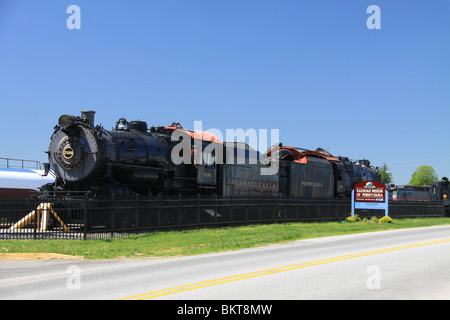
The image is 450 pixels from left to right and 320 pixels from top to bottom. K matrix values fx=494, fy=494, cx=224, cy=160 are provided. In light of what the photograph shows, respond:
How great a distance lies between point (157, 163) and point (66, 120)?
3911mm

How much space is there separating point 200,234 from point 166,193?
270 cm

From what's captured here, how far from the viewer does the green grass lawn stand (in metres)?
14.0

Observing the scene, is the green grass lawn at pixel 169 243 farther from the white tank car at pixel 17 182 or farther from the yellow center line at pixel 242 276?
the white tank car at pixel 17 182

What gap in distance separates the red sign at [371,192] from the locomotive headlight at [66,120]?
18.1 m

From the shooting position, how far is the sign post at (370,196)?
96.2 ft

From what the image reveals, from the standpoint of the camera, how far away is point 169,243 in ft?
53.5

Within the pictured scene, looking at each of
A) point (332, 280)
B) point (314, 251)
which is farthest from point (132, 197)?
point (332, 280)

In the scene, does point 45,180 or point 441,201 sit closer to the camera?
point 45,180

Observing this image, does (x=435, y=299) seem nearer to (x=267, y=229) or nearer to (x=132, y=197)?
(x=132, y=197)

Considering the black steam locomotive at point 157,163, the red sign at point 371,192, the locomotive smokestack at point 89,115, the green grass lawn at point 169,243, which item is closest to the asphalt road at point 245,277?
the green grass lawn at point 169,243

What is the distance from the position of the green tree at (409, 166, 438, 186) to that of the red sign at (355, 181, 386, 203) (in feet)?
304
